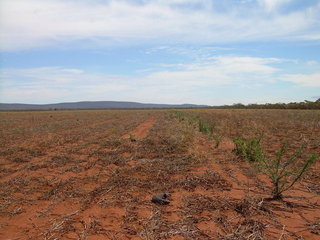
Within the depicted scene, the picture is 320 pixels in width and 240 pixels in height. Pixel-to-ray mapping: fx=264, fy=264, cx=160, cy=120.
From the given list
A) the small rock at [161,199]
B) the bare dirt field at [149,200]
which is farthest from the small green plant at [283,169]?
the small rock at [161,199]

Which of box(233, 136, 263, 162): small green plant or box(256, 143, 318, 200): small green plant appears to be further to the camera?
box(233, 136, 263, 162): small green plant

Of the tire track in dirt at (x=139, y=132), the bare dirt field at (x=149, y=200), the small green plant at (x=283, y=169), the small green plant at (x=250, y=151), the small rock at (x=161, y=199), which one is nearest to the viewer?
the bare dirt field at (x=149, y=200)

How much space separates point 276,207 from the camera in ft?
12.4

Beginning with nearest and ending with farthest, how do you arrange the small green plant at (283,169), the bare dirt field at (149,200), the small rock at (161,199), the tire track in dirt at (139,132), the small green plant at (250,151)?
the bare dirt field at (149,200) → the small rock at (161,199) → the small green plant at (283,169) → the small green plant at (250,151) → the tire track in dirt at (139,132)

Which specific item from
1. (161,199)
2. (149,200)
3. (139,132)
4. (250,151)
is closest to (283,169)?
(161,199)

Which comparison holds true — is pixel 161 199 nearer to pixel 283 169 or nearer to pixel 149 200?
pixel 149 200

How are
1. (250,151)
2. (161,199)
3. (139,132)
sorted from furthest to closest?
(139,132) < (250,151) < (161,199)

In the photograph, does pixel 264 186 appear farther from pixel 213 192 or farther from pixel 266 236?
pixel 266 236

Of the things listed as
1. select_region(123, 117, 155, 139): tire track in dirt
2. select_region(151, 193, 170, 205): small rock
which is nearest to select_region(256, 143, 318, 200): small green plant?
select_region(151, 193, 170, 205): small rock

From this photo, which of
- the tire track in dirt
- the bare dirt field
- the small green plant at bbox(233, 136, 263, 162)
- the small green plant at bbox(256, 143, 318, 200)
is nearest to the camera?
the bare dirt field

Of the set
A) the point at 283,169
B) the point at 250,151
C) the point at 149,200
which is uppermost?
the point at 283,169

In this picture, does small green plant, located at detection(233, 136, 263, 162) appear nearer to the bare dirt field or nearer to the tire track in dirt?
the bare dirt field

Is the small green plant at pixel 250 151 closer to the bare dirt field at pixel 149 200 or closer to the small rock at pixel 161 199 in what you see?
the bare dirt field at pixel 149 200

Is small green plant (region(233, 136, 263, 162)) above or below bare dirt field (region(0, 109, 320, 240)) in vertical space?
above
